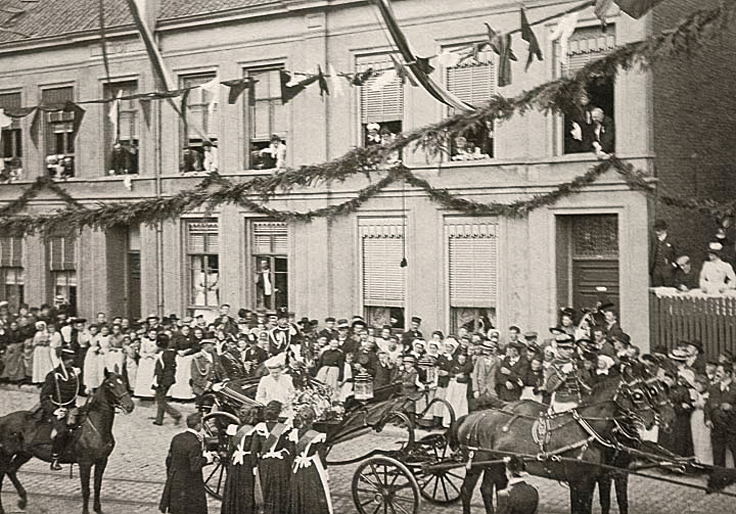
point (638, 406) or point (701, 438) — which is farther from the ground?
point (638, 406)

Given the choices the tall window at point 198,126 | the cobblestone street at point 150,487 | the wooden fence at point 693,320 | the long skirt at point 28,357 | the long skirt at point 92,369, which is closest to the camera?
the cobblestone street at point 150,487

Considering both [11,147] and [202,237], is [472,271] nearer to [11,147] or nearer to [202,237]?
[202,237]

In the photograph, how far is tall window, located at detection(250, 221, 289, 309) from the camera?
8.98 metres

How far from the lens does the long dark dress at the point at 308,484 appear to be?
5.94 meters

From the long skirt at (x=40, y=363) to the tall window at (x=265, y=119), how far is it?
3.44 meters

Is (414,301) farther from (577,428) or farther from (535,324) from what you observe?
(577,428)

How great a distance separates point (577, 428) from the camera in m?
6.20

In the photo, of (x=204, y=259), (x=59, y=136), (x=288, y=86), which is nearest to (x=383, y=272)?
(x=204, y=259)

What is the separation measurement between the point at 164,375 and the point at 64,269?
5.75ft

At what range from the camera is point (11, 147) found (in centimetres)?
986

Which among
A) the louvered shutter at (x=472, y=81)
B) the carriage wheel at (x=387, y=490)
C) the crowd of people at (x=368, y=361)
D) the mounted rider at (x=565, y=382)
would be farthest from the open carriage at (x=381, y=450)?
the louvered shutter at (x=472, y=81)

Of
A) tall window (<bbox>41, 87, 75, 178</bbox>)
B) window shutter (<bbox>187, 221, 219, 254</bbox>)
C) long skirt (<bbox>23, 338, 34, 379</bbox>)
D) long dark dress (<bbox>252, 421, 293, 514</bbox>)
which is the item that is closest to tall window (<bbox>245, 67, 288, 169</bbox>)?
window shutter (<bbox>187, 221, 219, 254</bbox>)

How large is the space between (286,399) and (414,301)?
2339mm

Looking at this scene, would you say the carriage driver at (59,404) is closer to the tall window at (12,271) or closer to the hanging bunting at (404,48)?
the tall window at (12,271)
